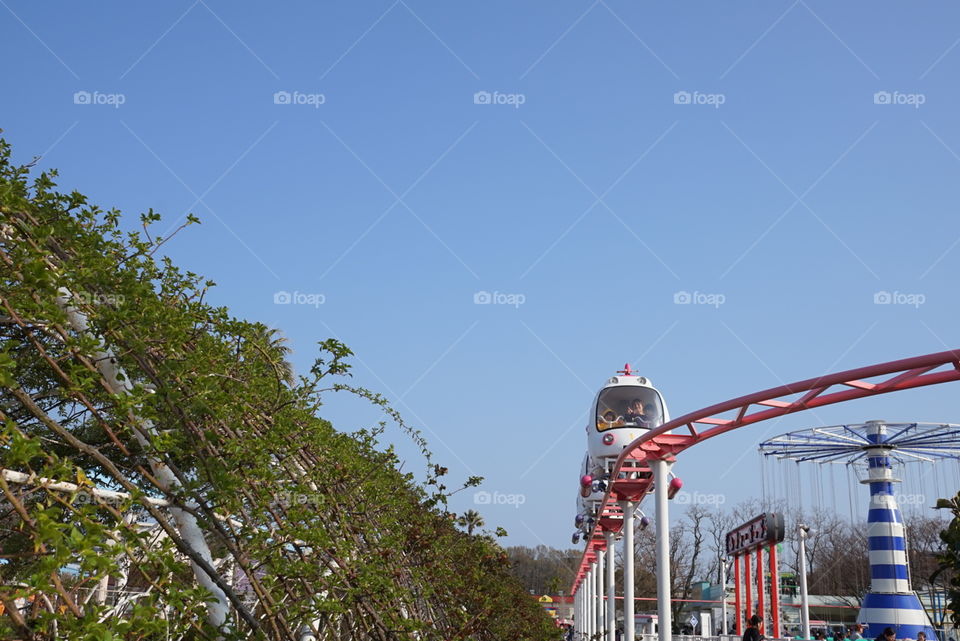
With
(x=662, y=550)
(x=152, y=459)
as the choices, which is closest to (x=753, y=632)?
(x=662, y=550)

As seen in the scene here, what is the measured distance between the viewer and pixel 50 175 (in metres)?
4.11

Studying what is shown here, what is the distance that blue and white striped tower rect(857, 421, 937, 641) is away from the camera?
2259 centimetres

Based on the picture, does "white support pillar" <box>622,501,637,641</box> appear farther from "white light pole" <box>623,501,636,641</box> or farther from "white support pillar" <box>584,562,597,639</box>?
"white support pillar" <box>584,562,597,639</box>

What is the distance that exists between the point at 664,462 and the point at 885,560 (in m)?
13.6

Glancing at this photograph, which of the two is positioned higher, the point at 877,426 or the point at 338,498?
the point at 877,426

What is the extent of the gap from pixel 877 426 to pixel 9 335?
24.3 metres

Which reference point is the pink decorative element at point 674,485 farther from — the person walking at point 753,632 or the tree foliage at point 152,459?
the tree foliage at point 152,459

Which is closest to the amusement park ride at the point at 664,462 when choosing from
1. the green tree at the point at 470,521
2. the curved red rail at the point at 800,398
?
the curved red rail at the point at 800,398

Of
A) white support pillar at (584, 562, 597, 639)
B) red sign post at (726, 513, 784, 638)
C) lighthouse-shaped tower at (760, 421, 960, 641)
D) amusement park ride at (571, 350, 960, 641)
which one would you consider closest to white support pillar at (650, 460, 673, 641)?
amusement park ride at (571, 350, 960, 641)

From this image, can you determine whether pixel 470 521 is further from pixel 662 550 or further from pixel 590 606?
pixel 590 606

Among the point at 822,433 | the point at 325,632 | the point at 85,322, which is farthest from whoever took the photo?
the point at 822,433

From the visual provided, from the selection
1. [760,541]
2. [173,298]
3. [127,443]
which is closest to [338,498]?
[127,443]

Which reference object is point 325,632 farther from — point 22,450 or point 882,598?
point 882,598

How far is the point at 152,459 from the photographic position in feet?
12.4
